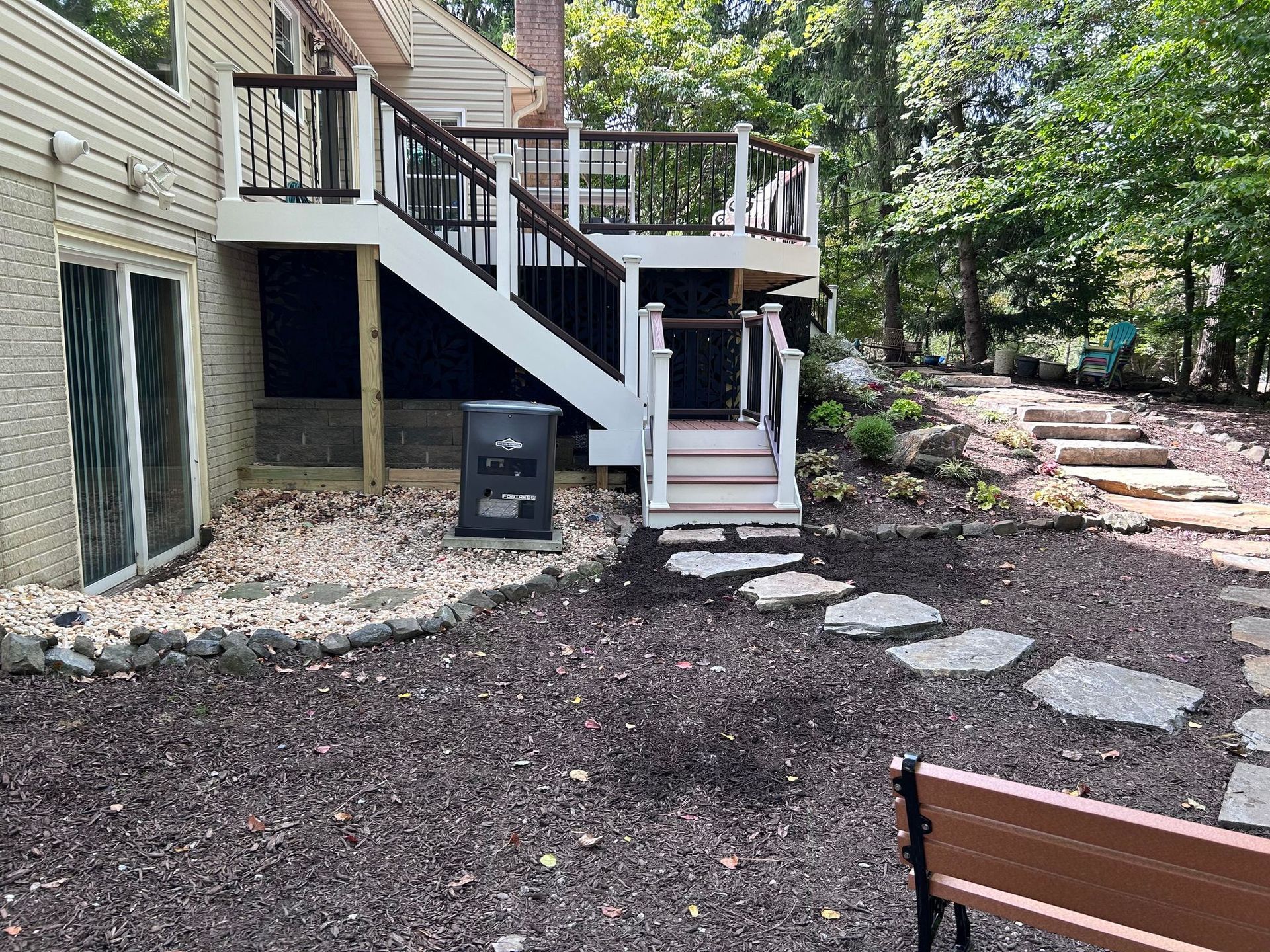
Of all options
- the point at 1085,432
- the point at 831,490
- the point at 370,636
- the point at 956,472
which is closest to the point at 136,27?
the point at 370,636

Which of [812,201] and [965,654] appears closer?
[965,654]

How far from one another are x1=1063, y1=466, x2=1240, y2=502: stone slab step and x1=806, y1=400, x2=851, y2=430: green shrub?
2.07 metres

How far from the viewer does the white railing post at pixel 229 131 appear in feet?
21.3

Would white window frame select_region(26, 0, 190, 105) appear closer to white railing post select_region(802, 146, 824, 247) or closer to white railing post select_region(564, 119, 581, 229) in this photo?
white railing post select_region(564, 119, 581, 229)

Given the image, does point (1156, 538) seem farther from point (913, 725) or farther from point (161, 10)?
point (161, 10)

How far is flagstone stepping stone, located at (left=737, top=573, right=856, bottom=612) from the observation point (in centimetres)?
467

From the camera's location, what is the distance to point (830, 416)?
8547mm

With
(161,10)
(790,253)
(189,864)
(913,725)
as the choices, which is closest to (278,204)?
(161,10)

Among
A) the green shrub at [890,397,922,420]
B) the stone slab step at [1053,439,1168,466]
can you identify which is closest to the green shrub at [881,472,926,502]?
the green shrub at [890,397,922,420]

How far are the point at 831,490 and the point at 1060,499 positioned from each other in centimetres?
180

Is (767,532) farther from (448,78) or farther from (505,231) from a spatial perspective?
(448,78)

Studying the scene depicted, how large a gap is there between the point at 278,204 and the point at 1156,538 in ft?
23.6

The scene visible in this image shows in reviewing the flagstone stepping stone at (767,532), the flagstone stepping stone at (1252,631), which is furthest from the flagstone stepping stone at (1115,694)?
the flagstone stepping stone at (767,532)

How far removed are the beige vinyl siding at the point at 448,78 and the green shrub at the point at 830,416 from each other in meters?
6.26
